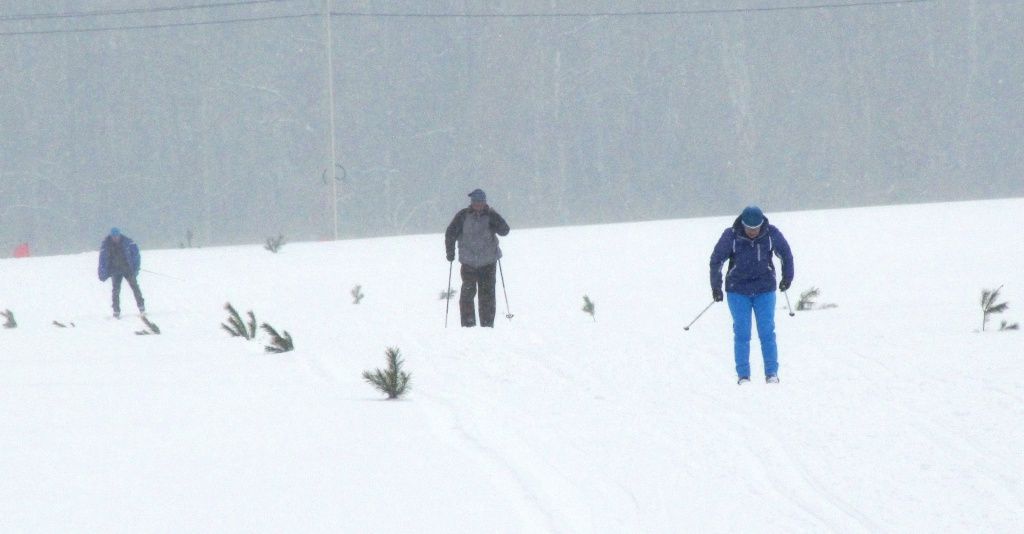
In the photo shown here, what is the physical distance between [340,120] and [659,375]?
41351 mm

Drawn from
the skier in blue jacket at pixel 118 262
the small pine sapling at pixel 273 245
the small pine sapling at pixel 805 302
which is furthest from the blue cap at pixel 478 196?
the small pine sapling at pixel 273 245

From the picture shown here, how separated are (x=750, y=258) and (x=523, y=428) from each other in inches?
123

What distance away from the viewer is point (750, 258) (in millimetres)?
9195

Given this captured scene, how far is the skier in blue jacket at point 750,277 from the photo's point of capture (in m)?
9.15

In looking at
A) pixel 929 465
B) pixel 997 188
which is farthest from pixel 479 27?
pixel 929 465

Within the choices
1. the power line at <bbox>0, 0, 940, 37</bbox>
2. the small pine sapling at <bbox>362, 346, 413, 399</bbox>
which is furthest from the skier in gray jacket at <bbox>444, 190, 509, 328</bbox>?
the power line at <bbox>0, 0, 940, 37</bbox>

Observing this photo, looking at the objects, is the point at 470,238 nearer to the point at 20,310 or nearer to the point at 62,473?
the point at 62,473

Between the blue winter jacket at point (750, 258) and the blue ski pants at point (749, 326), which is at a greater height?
the blue winter jacket at point (750, 258)

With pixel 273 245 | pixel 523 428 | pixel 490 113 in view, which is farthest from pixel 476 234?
pixel 490 113

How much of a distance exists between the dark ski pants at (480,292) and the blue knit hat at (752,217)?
3.69m

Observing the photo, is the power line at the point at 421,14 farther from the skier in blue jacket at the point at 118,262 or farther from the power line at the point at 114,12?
the skier in blue jacket at the point at 118,262

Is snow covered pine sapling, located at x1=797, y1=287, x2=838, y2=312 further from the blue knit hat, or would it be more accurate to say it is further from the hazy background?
the hazy background

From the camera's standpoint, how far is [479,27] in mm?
49562

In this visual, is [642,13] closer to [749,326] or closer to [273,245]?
[273,245]
